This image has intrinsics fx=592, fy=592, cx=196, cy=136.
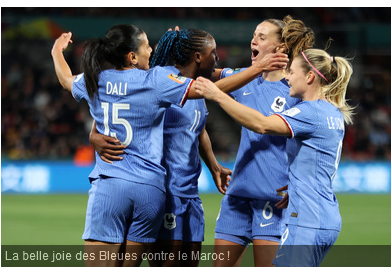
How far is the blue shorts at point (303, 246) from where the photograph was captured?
3.69 metres

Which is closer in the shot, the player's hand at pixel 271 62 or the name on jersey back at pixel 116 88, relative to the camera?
the name on jersey back at pixel 116 88

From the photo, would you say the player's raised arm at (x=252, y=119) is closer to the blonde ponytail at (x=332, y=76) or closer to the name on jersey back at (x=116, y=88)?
the blonde ponytail at (x=332, y=76)

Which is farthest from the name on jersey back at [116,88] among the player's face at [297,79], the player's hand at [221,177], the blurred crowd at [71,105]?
the blurred crowd at [71,105]

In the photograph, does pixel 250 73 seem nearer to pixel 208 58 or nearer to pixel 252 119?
pixel 252 119

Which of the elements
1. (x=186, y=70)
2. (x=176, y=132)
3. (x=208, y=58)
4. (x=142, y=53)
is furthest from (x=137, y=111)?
(x=208, y=58)

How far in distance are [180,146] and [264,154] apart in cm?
65

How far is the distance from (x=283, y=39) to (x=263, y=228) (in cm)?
146

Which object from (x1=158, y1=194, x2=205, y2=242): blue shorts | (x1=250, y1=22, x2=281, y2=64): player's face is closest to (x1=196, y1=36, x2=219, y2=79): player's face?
(x1=250, y1=22, x2=281, y2=64): player's face

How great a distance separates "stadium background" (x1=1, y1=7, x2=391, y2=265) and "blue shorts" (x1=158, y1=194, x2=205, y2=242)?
27.2ft

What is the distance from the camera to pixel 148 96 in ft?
12.6

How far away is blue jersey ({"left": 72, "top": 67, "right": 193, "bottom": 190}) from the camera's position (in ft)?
12.6

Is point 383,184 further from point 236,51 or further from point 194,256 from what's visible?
point 194,256

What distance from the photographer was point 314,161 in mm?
3795

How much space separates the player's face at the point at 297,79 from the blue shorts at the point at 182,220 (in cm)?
122
